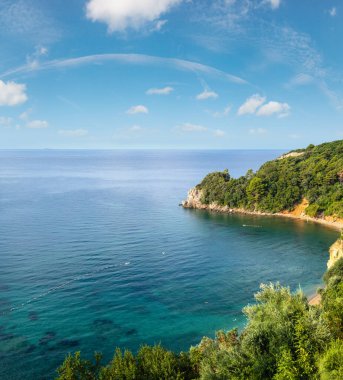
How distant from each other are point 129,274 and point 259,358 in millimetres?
43042

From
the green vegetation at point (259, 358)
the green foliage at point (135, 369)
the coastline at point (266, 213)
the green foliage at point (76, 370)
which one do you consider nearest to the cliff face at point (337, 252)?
the coastline at point (266, 213)

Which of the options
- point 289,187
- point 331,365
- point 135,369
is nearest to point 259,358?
point 331,365

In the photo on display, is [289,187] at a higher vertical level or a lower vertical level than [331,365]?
higher

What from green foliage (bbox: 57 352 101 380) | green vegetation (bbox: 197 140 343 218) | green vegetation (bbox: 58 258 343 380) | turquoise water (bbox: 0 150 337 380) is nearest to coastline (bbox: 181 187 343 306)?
green vegetation (bbox: 197 140 343 218)

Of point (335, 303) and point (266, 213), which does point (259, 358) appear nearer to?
point (335, 303)

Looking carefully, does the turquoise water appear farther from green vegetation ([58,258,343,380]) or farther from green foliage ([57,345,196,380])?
green vegetation ([58,258,343,380])

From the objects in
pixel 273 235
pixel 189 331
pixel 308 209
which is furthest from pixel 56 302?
pixel 308 209

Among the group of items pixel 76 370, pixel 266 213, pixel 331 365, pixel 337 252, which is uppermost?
pixel 266 213

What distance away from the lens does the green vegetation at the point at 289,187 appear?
122 metres

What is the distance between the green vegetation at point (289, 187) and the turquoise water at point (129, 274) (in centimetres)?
1052

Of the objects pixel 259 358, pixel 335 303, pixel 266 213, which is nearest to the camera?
pixel 259 358

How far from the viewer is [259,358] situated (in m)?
29.3

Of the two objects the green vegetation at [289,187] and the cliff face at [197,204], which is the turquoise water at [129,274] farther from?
the cliff face at [197,204]

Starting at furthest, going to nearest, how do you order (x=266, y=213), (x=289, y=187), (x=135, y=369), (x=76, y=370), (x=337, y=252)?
(x=266, y=213) < (x=289, y=187) < (x=337, y=252) < (x=135, y=369) < (x=76, y=370)
